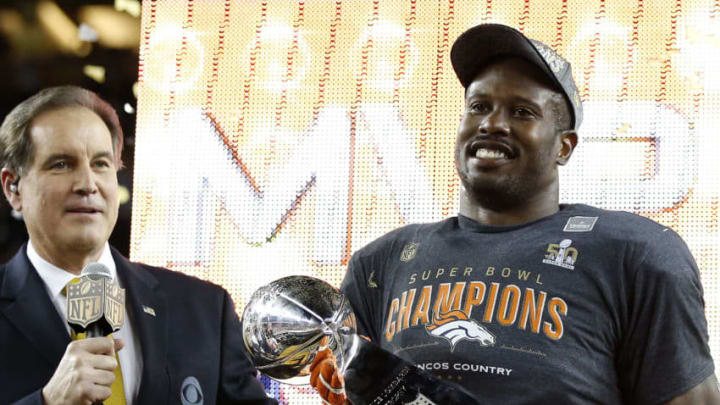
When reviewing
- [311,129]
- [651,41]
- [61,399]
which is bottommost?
[61,399]

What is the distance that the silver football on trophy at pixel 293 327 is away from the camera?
1.88 metres

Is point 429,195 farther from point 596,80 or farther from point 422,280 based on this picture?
point 422,280

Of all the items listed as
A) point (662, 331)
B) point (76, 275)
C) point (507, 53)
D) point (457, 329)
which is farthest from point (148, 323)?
point (662, 331)

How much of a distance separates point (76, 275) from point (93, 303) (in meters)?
0.67

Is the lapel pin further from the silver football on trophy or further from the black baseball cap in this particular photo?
the black baseball cap

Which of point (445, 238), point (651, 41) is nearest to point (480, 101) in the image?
point (445, 238)

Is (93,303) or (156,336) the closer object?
(93,303)

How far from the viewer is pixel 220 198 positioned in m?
3.29

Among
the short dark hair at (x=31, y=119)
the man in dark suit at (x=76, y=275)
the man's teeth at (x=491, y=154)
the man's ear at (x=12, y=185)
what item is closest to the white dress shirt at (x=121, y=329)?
the man in dark suit at (x=76, y=275)

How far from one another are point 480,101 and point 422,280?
1.51 feet

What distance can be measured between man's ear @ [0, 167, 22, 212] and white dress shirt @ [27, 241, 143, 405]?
12cm

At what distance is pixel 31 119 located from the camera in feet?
8.23

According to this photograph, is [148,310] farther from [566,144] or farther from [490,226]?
[566,144]

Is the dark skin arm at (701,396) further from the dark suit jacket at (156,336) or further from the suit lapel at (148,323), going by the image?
the suit lapel at (148,323)
